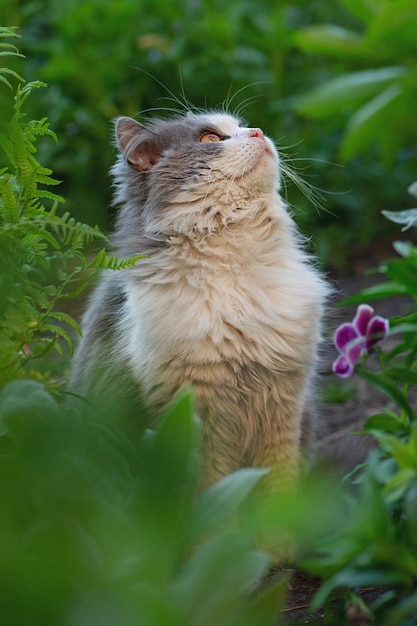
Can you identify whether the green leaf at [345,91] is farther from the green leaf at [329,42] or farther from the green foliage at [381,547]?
the green foliage at [381,547]

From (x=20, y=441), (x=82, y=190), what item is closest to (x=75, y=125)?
(x=82, y=190)

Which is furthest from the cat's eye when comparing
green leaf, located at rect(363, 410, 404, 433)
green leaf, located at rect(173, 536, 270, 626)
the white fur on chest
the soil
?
green leaf, located at rect(173, 536, 270, 626)

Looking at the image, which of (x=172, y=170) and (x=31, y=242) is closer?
(x=31, y=242)

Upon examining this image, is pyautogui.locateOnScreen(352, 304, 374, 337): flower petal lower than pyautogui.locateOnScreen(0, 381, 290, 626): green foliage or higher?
higher

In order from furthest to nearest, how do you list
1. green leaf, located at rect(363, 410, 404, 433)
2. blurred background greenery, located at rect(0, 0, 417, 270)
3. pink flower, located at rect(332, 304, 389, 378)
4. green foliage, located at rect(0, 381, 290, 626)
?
blurred background greenery, located at rect(0, 0, 417, 270) < pink flower, located at rect(332, 304, 389, 378) < green leaf, located at rect(363, 410, 404, 433) < green foliage, located at rect(0, 381, 290, 626)

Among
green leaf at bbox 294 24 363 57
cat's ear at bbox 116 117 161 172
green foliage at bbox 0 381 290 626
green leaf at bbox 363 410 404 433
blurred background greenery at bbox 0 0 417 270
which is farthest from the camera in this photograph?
blurred background greenery at bbox 0 0 417 270

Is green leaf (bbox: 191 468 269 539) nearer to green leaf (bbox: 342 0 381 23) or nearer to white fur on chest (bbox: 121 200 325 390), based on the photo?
green leaf (bbox: 342 0 381 23)

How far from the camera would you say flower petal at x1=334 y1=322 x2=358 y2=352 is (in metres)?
2.61

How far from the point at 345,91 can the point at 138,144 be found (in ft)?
4.97

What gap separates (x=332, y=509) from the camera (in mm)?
1169

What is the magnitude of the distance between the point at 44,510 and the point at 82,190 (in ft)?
13.8

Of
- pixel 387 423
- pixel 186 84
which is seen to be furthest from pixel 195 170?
pixel 186 84

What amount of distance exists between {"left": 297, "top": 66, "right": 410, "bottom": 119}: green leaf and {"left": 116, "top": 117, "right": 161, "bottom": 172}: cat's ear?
144 centimetres

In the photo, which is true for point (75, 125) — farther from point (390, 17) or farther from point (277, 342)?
point (390, 17)
